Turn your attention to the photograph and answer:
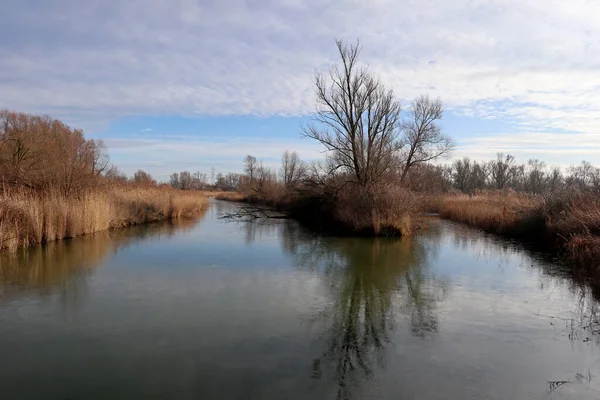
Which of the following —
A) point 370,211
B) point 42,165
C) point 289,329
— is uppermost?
point 42,165

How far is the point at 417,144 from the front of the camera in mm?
32188

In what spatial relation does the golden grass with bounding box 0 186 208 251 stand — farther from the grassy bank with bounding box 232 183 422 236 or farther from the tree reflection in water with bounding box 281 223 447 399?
the grassy bank with bounding box 232 183 422 236

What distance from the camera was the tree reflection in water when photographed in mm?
4367

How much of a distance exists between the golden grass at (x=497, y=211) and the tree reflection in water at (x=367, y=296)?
4743 mm

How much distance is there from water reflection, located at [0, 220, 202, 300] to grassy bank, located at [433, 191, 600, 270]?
1070 cm

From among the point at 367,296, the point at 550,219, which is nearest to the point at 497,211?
the point at 550,219

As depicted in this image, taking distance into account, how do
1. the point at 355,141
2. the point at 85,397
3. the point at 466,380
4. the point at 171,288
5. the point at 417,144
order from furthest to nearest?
the point at 417,144, the point at 355,141, the point at 171,288, the point at 466,380, the point at 85,397

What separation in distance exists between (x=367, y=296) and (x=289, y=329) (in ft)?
7.21

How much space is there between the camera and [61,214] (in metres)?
12.5

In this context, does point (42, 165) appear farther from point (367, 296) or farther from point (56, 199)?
point (367, 296)

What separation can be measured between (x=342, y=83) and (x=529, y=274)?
523 inches

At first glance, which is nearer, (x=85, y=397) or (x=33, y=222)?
(x=85, y=397)

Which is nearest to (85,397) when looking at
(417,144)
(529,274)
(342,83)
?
(529,274)

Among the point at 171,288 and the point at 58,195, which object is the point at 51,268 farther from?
the point at 58,195
